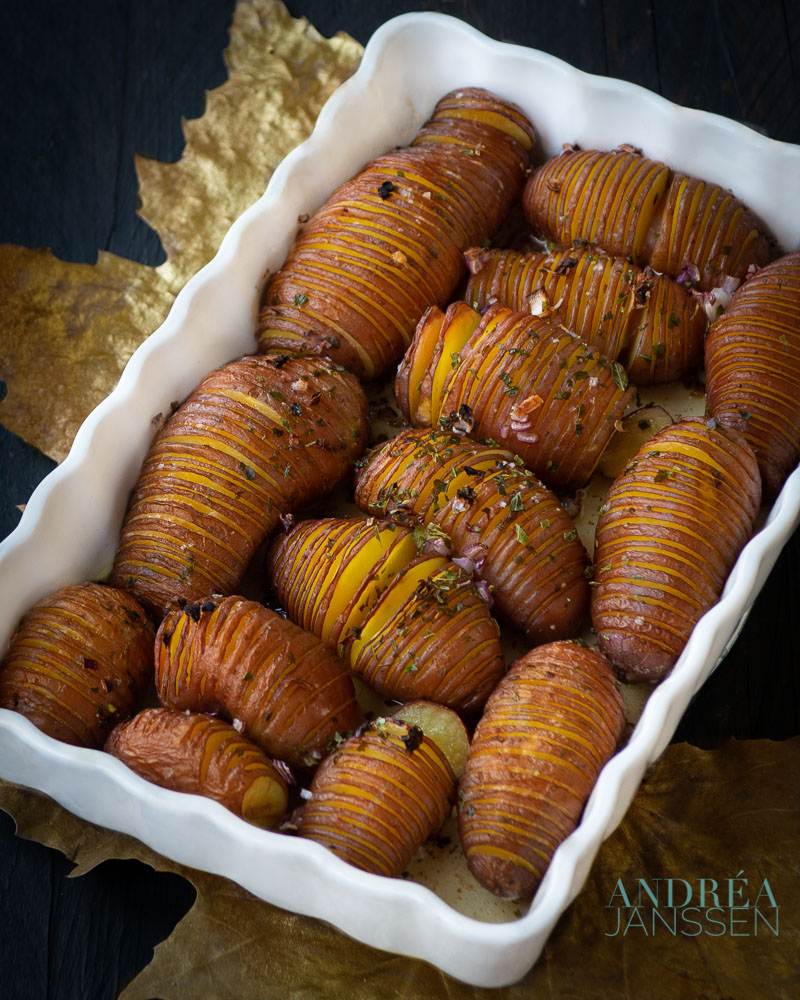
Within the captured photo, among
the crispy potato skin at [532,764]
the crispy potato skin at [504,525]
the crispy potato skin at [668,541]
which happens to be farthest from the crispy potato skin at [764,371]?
the crispy potato skin at [532,764]

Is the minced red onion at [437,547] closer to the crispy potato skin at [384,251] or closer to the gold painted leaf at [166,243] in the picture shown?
the crispy potato skin at [384,251]

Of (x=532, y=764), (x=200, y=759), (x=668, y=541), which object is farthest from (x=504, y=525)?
(x=200, y=759)

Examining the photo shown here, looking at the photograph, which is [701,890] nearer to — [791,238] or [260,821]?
[260,821]

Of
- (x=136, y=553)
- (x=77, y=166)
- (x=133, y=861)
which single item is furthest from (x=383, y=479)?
(x=77, y=166)

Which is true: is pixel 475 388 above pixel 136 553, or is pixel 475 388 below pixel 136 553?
above

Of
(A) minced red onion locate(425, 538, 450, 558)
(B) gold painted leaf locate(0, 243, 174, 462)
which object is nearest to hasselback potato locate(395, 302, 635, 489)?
(A) minced red onion locate(425, 538, 450, 558)

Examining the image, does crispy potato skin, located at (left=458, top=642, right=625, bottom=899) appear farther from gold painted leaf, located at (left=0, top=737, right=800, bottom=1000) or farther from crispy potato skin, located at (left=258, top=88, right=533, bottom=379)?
crispy potato skin, located at (left=258, top=88, right=533, bottom=379)
